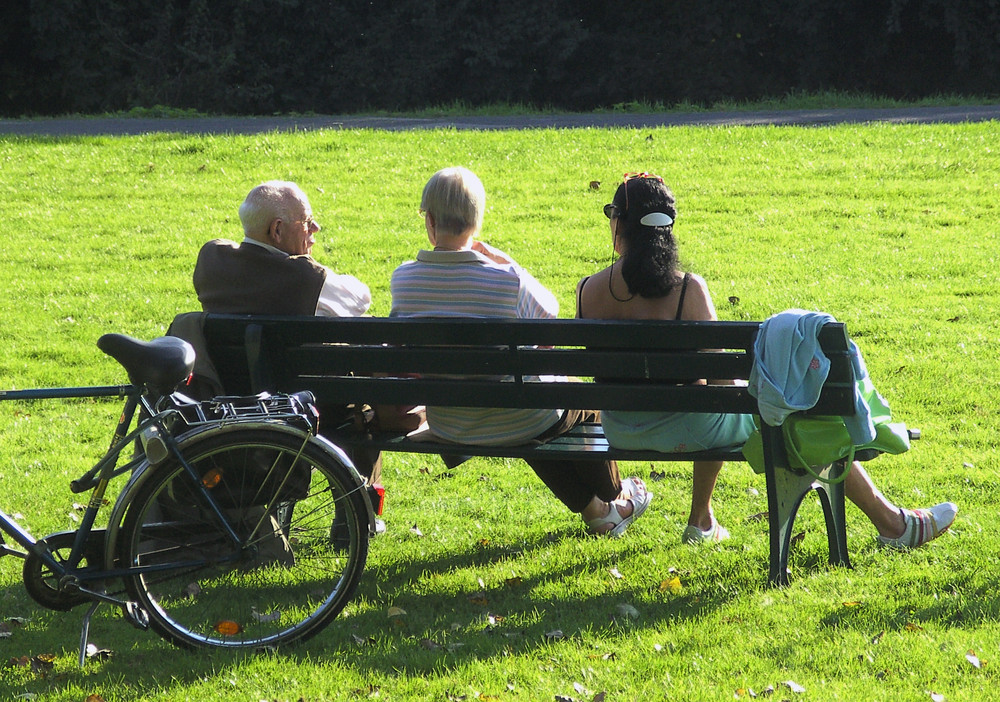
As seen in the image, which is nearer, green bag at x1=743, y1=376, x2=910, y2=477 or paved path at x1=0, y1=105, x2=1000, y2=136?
green bag at x1=743, y1=376, x2=910, y2=477

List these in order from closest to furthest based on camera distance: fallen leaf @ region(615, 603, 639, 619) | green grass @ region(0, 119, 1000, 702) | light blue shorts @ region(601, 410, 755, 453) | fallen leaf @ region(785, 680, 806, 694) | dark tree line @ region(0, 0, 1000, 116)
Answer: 1. fallen leaf @ region(785, 680, 806, 694)
2. green grass @ region(0, 119, 1000, 702)
3. fallen leaf @ region(615, 603, 639, 619)
4. light blue shorts @ region(601, 410, 755, 453)
5. dark tree line @ region(0, 0, 1000, 116)

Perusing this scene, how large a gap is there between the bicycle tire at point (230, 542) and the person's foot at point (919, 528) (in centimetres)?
208

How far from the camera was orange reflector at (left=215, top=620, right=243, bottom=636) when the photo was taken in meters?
3.99

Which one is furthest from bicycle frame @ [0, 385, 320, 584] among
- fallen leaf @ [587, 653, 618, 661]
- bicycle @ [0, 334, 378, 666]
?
fallen leaf @ [587, 653, 618, 661]

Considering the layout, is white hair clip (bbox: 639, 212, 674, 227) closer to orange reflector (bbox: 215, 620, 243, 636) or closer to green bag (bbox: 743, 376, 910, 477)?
green bag (bbox: 743, 376, 910, 477)

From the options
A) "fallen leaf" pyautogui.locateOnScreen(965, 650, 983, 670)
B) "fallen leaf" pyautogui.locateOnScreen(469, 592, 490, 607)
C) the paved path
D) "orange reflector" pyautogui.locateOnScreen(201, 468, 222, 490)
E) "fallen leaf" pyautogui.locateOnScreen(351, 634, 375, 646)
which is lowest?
"fallen leaf" pyautogui.locateOnScreen(469, 592, 490, 607)

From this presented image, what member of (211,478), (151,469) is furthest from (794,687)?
(151,469)

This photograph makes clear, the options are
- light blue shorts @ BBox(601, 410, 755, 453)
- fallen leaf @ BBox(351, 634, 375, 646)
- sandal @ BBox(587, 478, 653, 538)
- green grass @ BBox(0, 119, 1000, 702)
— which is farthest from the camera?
sandal @ BBox(587, 478, 653, 538)

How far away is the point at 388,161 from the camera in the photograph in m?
13.5

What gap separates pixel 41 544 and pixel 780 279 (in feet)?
21.5

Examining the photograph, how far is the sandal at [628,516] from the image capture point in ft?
16.2

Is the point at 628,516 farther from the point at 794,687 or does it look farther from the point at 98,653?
the point at 98,653

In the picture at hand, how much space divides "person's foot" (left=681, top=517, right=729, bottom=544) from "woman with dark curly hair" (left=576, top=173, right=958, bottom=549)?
49 centimetres

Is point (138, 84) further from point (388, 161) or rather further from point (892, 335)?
point (892, 335)
